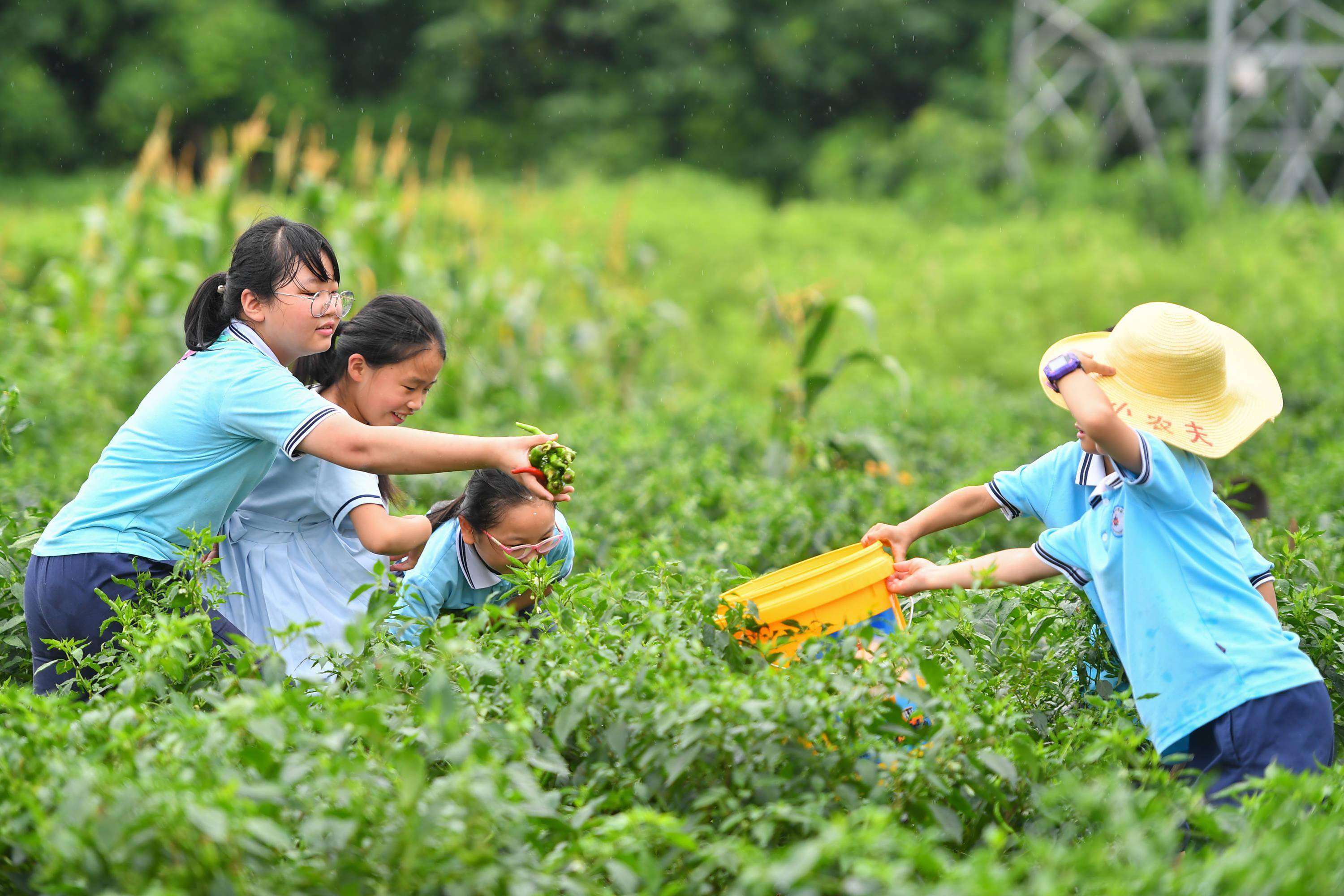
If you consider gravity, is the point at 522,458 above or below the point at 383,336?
below

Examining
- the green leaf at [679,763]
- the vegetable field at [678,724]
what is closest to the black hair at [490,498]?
the vegetable field at [678,724]

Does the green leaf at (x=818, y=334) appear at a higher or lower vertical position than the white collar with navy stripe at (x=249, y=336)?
lower

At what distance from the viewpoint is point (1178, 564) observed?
7.86 feet

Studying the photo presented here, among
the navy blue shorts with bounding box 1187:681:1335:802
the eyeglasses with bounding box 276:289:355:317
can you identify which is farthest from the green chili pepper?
the navy blue shorts with bounding box 1187:681:1335:802

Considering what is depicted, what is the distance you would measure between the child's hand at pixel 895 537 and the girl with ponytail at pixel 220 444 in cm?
74

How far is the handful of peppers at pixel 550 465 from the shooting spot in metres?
2.53

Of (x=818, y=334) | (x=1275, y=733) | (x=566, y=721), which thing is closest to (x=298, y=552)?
(x=566, y=721)

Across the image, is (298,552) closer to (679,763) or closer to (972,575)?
(679,763)

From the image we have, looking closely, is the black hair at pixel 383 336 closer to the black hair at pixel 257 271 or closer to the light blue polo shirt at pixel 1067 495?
the black hair at pixel 257 271

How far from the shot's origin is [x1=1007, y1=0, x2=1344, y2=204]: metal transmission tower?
696 inches

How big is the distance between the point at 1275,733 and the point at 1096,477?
60 centimetres

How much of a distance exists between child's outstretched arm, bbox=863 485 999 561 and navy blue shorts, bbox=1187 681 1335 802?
27.1 inches

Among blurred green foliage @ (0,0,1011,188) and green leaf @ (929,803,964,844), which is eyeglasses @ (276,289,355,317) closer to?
green leaf @ (929,803,964,844)

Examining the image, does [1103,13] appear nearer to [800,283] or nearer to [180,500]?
[800,283]
